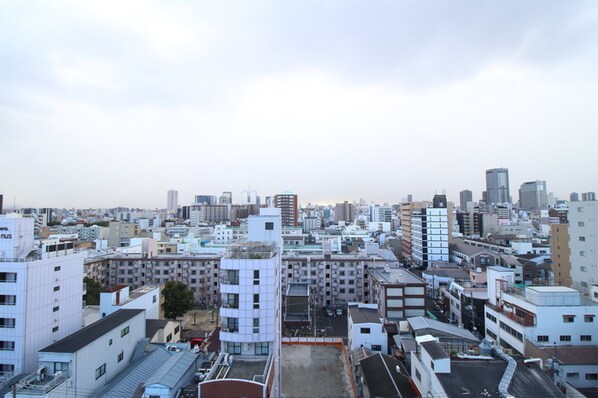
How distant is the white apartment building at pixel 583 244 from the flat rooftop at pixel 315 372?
2404 centimetres

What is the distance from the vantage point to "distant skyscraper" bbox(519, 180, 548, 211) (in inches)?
6580

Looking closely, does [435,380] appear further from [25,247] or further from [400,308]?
[25,247]

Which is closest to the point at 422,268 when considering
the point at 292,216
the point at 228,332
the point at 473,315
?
the point at 473,315

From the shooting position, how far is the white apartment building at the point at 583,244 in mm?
29531

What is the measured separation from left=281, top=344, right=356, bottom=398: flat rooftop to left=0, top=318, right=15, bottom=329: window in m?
14.2

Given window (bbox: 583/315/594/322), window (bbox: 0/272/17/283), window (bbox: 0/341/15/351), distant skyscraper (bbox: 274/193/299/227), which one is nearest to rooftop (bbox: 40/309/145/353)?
window (bbox: 0/341/15/351)

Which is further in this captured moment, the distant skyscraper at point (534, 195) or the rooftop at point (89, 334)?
the distant skyscraper at point (534, 195)

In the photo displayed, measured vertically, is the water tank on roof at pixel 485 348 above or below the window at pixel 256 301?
below

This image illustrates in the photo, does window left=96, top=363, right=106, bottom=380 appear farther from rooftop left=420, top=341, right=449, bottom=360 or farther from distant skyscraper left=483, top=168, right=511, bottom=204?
distant skyscraper left=483, top=168, right=511, bottom=204

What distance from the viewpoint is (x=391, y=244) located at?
254ft

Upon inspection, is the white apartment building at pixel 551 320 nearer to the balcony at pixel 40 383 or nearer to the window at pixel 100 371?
the window at pixel 100 371

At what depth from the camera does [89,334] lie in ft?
55.5

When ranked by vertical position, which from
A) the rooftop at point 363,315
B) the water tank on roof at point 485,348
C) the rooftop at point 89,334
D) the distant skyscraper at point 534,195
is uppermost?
the distant skyscraper at point 534,195

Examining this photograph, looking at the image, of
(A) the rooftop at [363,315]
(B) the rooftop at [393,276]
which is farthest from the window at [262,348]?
(B) the rooftop at [393,276]
